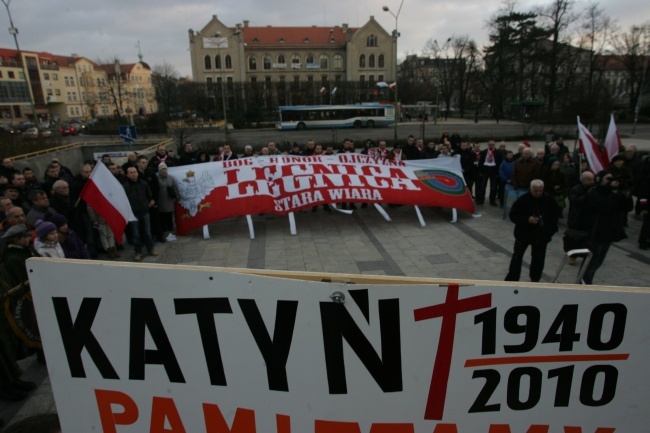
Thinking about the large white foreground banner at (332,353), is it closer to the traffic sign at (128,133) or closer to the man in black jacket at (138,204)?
the man in black jacket at (138,204)

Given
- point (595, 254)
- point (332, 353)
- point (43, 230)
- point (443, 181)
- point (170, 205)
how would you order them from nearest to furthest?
point (332, 353) < point (43, 230) < point (595, 254) < point (170, 205) < point (443, 181)

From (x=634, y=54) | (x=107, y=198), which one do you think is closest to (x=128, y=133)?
(x=107, y=198)

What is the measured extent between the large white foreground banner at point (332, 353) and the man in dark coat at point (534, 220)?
4.39 m

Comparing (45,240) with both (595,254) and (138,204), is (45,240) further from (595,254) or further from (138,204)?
(595,254)

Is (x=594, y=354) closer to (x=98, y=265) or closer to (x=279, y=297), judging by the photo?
(x=279, y=297)

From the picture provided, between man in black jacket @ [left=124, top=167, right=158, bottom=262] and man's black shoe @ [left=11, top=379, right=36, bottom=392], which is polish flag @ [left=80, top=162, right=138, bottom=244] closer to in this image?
man in black jacket @ [left=124, top=167, right=158, bottom=262]

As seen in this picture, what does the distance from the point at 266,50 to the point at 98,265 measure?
8099 centimetres

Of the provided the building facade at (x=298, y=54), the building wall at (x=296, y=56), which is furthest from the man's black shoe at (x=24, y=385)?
the building facade at (x=298, y=54)

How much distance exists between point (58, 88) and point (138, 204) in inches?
3893

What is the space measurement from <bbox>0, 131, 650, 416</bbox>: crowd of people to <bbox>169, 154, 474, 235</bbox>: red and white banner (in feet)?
1.47

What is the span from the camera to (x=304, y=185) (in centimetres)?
930

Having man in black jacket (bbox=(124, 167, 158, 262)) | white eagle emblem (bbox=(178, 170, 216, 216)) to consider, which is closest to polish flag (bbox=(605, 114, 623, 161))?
white eagle emblem (bbox=(178, 170, 216, 216))

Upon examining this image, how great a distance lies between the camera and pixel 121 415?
1.76 meters

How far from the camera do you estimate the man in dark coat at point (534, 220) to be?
18.7ft
